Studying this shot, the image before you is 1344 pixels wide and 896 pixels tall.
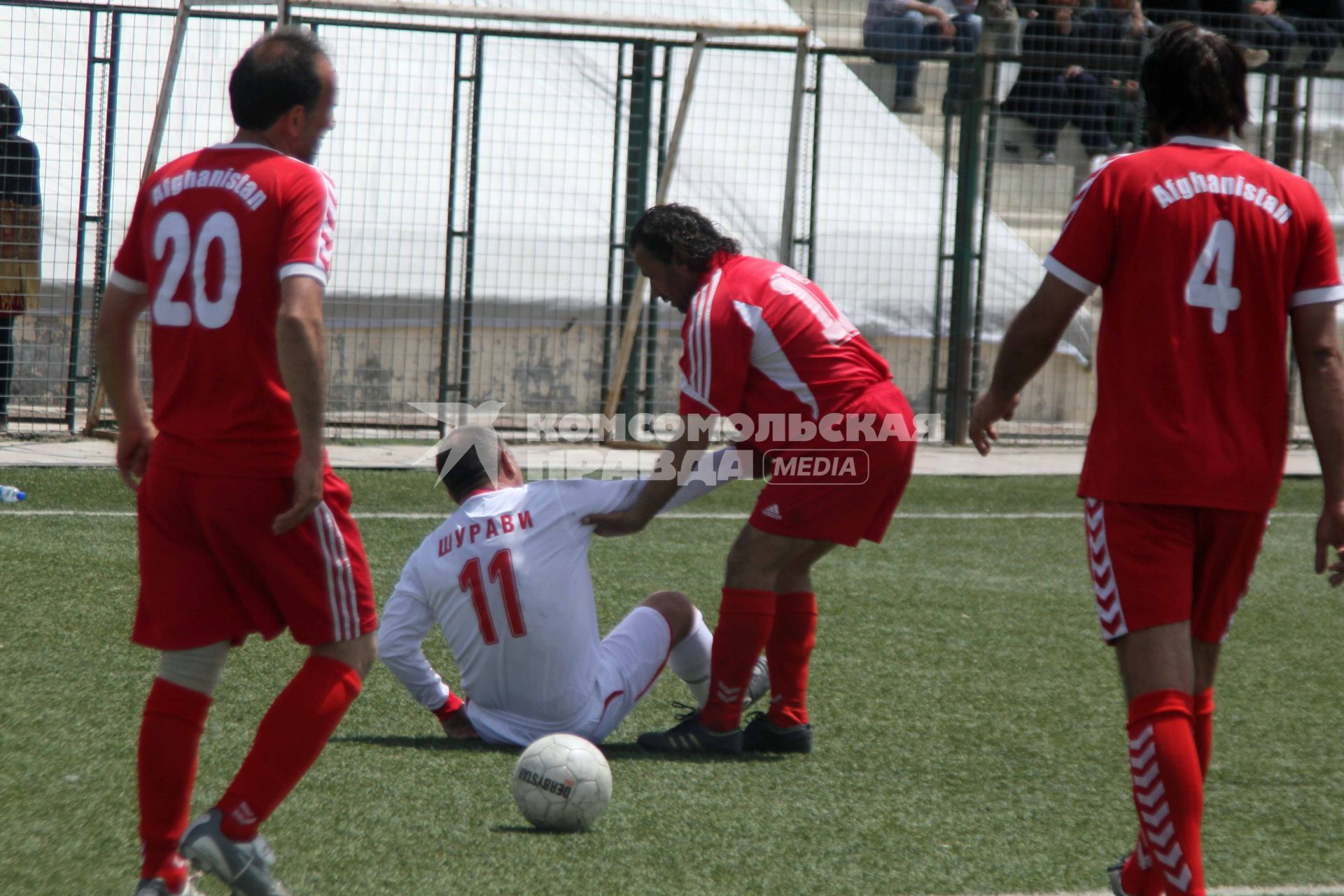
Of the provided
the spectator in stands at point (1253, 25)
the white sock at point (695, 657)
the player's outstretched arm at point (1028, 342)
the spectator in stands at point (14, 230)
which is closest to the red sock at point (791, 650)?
the white sock at point (695, 657)

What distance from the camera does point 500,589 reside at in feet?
12.6

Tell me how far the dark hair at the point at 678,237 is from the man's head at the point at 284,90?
147 centimetres

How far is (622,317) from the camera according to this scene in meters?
10.8

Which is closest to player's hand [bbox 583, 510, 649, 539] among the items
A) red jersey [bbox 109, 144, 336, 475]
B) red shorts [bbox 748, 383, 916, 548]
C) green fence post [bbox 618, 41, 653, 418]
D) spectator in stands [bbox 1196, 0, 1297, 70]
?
red shorts [bbox 748, 383, 916, 548]

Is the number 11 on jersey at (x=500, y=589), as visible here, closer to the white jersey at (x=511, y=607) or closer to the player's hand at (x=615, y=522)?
the white jersey at (x=511, y=607)

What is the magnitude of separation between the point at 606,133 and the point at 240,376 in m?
8.30

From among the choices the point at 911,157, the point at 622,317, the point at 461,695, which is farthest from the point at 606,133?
the point at 461,695

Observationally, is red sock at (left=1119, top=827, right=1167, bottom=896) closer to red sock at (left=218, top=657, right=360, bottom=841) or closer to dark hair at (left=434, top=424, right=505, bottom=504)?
red sock at (left=218, top=657, right=360, bottom=841)

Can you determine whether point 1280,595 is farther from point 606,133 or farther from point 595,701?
point 606,133

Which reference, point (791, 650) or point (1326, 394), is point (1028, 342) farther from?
point (791, 650)

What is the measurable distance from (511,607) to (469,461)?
18.9 inches

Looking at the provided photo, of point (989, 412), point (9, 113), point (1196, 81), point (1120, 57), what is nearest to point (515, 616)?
point (989, 412)

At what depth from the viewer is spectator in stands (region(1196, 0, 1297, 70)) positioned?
12.1 meters

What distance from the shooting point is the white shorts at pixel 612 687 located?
4.01 m
